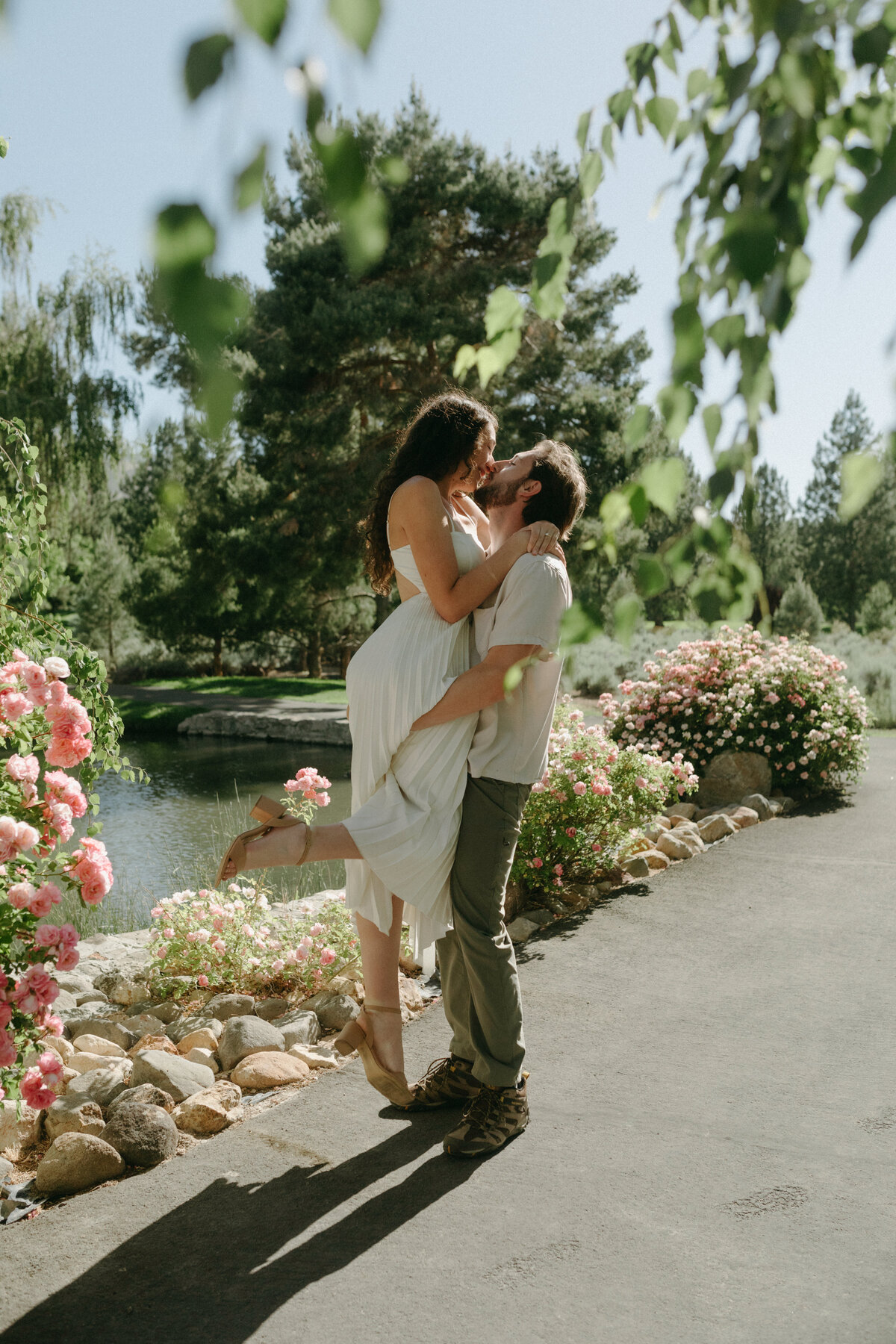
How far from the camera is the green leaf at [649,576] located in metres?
1.09

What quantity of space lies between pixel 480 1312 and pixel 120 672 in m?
31.0

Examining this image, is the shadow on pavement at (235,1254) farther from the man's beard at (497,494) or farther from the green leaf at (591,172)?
the green leaf at (591,172)

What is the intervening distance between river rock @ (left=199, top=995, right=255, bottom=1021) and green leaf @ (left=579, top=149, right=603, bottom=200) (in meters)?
Result: 3.25

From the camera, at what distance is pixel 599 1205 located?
2.30 meters

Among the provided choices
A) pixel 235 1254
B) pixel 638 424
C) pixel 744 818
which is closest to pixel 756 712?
pixel 744 818

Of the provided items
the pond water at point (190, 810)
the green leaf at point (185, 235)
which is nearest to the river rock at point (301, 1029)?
the pond water at point (190, 810)

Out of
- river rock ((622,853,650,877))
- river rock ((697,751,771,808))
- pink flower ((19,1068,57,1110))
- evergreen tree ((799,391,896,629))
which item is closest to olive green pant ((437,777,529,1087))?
pink flower ((19,1068,57,1110))

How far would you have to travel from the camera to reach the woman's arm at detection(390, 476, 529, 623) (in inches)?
103

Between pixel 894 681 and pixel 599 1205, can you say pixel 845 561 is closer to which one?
pixel 894 681

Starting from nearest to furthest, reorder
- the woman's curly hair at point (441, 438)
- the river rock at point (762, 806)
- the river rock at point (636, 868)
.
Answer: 1. the woman's curly hair at point (441, 438)
2. the river rock at point (636, 868)
3. the river rock at point (762, 806)

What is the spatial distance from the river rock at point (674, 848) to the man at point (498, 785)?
304 centimetres

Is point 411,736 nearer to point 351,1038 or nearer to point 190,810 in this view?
point 351,1038

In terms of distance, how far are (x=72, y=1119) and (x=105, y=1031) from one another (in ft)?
3.24

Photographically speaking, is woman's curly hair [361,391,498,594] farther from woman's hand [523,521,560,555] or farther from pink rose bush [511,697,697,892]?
pink rose bush [511,697,697,892]
